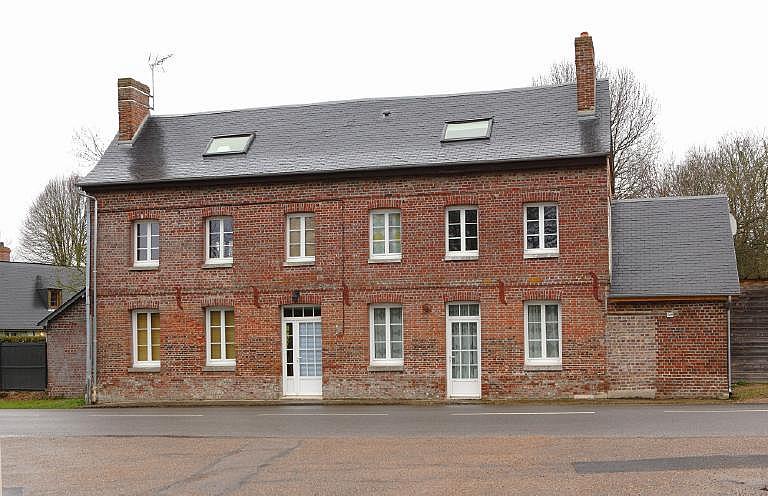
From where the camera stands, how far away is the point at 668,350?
76.3 ft

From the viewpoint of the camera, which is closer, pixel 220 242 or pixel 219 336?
pixel 219 336

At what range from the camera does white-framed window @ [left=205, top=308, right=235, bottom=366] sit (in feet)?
87.9

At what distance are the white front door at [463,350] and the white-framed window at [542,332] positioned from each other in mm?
1276

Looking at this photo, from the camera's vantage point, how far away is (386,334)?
84.0ft

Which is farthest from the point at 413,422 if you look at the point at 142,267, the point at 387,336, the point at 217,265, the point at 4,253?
the point at 4,253

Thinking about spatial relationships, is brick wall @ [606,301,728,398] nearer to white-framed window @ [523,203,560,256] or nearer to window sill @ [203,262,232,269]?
white-framed window @ [523,203,560,256]

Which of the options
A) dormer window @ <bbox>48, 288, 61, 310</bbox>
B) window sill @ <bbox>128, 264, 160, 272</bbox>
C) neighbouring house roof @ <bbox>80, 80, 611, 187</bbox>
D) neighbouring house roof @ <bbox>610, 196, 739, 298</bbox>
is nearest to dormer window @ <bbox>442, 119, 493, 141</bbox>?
neighbouring house roof @ <bbox>80, 80, 611, 187</bbox>

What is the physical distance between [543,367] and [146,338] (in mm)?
11057

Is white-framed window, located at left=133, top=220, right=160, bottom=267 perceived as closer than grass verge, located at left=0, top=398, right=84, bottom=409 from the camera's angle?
Yes

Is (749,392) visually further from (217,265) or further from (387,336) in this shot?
(217,265)

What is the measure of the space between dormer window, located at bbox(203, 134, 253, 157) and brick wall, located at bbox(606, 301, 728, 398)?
11110 millimetres

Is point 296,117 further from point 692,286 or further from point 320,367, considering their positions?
point 692,286

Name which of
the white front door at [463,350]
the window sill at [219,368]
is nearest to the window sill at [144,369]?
the window sill at [219,368]

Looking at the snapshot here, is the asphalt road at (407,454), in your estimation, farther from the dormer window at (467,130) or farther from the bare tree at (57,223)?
the bare tree at (57,223)
